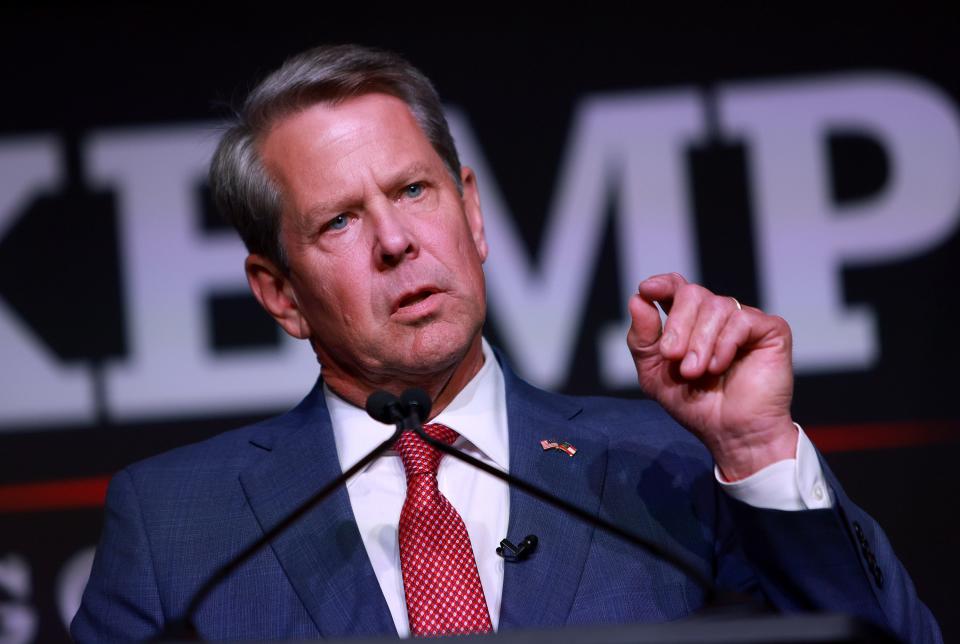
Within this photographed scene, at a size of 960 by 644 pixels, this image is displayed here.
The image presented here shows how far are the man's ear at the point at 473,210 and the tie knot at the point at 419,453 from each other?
38 centimetres

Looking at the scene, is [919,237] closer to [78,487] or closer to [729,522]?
[729,522]

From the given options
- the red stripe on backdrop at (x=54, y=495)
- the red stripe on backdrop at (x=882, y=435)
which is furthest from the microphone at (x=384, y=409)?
the red stripe on backdrop at (x=54, y=495)

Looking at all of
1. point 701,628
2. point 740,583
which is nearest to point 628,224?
point 740,583

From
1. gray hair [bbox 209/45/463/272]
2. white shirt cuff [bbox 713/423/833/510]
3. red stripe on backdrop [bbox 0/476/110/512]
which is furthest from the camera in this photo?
red stripe on backdrop [bbox 0/476/110/512]

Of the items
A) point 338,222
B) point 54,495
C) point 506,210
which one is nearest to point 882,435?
point 506,210

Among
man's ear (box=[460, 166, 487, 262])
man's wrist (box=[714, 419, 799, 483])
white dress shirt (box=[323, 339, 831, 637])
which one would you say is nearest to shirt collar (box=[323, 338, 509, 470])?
white dress shirt (box=[323, 339, 831, 637])

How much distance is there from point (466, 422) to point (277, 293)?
50cm

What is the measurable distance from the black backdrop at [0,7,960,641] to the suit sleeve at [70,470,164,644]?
0.93 metres

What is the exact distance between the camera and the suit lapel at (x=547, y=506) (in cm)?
186

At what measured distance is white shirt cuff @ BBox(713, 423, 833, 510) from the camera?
1.71 m

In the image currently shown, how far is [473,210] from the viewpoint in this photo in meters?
2.35

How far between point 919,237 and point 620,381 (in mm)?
819

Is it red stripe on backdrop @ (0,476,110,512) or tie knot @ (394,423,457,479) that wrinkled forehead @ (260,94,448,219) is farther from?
red stripe on backdrop @ (0,476,110,512)

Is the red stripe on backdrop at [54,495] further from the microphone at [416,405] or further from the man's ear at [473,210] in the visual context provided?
the microphone at [416,405]
